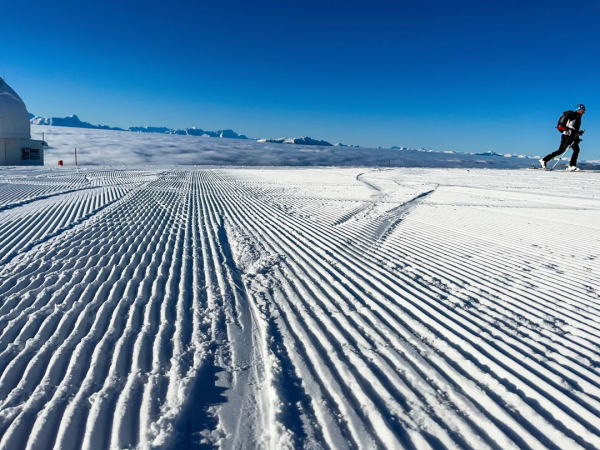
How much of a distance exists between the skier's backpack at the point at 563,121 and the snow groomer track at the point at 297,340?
58.4 ft

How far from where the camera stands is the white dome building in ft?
94.7

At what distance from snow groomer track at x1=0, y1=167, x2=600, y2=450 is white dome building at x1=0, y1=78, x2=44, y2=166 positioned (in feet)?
93.6

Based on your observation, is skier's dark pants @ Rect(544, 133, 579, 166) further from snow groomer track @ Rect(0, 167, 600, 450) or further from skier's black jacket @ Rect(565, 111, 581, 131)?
snow groomer track @ Rect(0, 167, 600, 450)

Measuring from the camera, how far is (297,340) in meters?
3.24

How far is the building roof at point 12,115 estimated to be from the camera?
2881cm

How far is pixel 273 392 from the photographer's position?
2.52 m

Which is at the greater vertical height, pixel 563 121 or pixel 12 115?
pixel 563 121

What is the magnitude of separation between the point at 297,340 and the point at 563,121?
2403 centimetres

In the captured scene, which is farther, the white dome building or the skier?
the white dome building

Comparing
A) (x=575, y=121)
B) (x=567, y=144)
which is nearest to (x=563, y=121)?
(x=575, y=121)

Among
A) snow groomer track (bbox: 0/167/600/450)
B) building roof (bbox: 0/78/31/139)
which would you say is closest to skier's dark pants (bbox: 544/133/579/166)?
snow groomer track (bbox: 0/167/600/450)

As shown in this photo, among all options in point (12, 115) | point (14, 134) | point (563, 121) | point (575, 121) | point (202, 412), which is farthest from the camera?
point (14, 134)

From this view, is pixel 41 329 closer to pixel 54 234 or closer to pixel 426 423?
pixel 426 423

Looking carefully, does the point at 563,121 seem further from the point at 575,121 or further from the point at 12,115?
the point at 12,115
